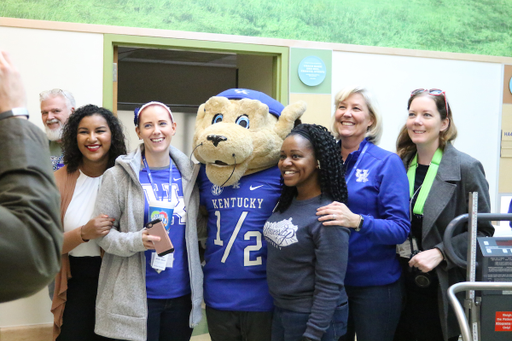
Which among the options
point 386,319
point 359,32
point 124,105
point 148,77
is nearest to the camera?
point 386,319

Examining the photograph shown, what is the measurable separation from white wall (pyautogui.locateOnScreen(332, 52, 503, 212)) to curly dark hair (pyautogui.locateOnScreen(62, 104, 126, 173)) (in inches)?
90.7

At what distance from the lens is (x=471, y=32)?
4770 millimetres

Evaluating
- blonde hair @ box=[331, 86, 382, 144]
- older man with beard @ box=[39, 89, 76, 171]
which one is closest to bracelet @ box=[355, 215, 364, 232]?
blonde hair @ box=[331, 86, 382, 144]

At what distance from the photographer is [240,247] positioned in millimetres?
2074

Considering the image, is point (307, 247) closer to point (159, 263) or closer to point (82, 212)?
point (159, 263)

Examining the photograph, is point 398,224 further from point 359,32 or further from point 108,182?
point 359,32

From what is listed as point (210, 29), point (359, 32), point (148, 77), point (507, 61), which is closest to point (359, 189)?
point (210, 29)

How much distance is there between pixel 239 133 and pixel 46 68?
2084mm

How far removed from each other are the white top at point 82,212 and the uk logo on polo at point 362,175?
122 centimetres

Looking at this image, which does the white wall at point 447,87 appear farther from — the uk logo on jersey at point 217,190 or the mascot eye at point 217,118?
the uk logo on jersey at point 217,190

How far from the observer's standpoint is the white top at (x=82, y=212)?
2197mm

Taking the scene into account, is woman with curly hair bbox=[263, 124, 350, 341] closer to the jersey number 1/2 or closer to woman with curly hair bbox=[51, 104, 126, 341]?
the jersey number 1/2

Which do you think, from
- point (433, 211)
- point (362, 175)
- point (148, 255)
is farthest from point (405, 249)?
point (148, 255)

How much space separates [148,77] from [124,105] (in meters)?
1.04
